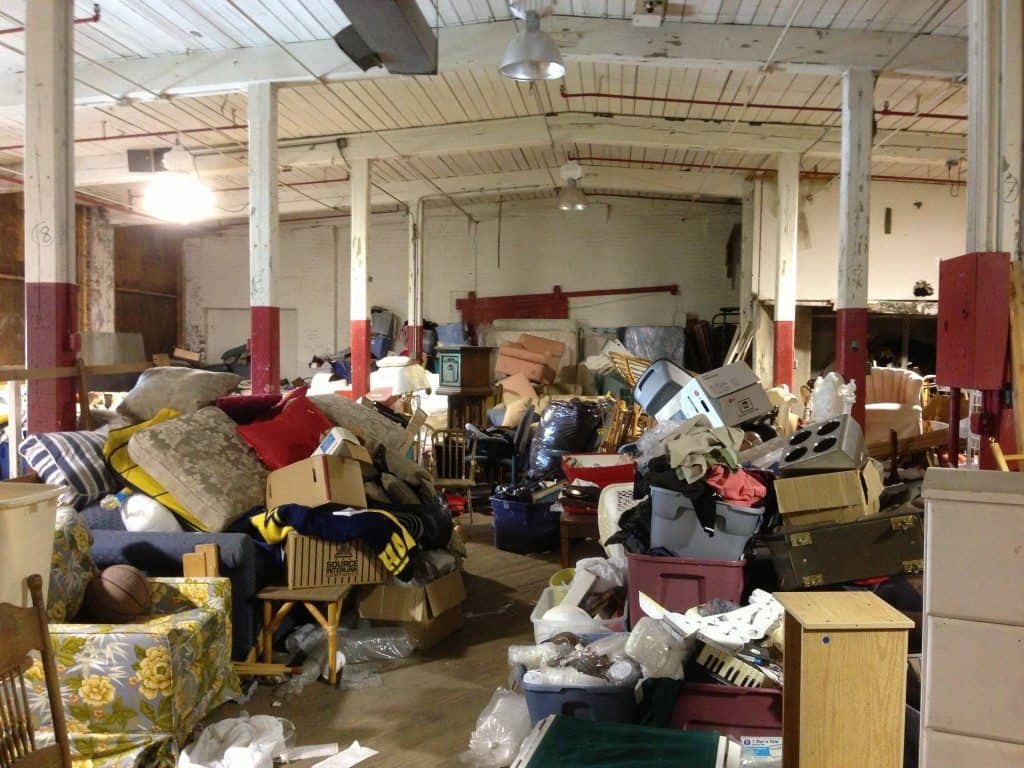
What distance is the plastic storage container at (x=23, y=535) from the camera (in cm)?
217

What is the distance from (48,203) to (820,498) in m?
4.20

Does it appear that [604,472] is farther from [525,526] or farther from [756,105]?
[756,105]

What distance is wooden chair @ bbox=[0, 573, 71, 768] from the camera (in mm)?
1898

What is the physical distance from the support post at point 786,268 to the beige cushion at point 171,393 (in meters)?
5.76

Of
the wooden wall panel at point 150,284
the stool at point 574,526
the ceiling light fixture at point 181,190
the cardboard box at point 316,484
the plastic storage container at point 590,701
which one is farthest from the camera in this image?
the wooden wall panel at point 150,284

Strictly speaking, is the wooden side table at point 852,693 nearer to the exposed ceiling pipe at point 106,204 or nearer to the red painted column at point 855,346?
the red painted column at point 855,346

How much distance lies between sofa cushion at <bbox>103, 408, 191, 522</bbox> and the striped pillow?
2.6 inches

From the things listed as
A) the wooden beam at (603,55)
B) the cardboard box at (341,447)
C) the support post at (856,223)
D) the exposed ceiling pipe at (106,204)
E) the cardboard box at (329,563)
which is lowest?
the cardboard box at (329,563)

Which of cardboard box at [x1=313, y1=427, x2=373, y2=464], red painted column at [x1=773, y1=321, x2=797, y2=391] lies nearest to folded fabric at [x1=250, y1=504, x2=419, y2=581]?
cardboard box at [x1=313, y1=427, x2=373, y2=464]

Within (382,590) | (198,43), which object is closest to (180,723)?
(382,590)

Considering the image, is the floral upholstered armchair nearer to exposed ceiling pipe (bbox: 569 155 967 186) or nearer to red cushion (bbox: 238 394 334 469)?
red cushion (bbox: 238 394 334 469)

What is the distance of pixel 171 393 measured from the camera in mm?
4453

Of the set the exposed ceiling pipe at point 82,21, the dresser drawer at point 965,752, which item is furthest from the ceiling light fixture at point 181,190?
the dresser drawer at point 965,752

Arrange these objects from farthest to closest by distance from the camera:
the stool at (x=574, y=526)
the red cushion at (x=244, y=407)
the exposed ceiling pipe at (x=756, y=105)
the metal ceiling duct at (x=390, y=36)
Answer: the exposed ceiling pipe at (x=756, y=105)
the stool at (x=574, y=526)
the red cushion at (x=244, y=407)
the metal ceiling duct at (x=390, y=36)
